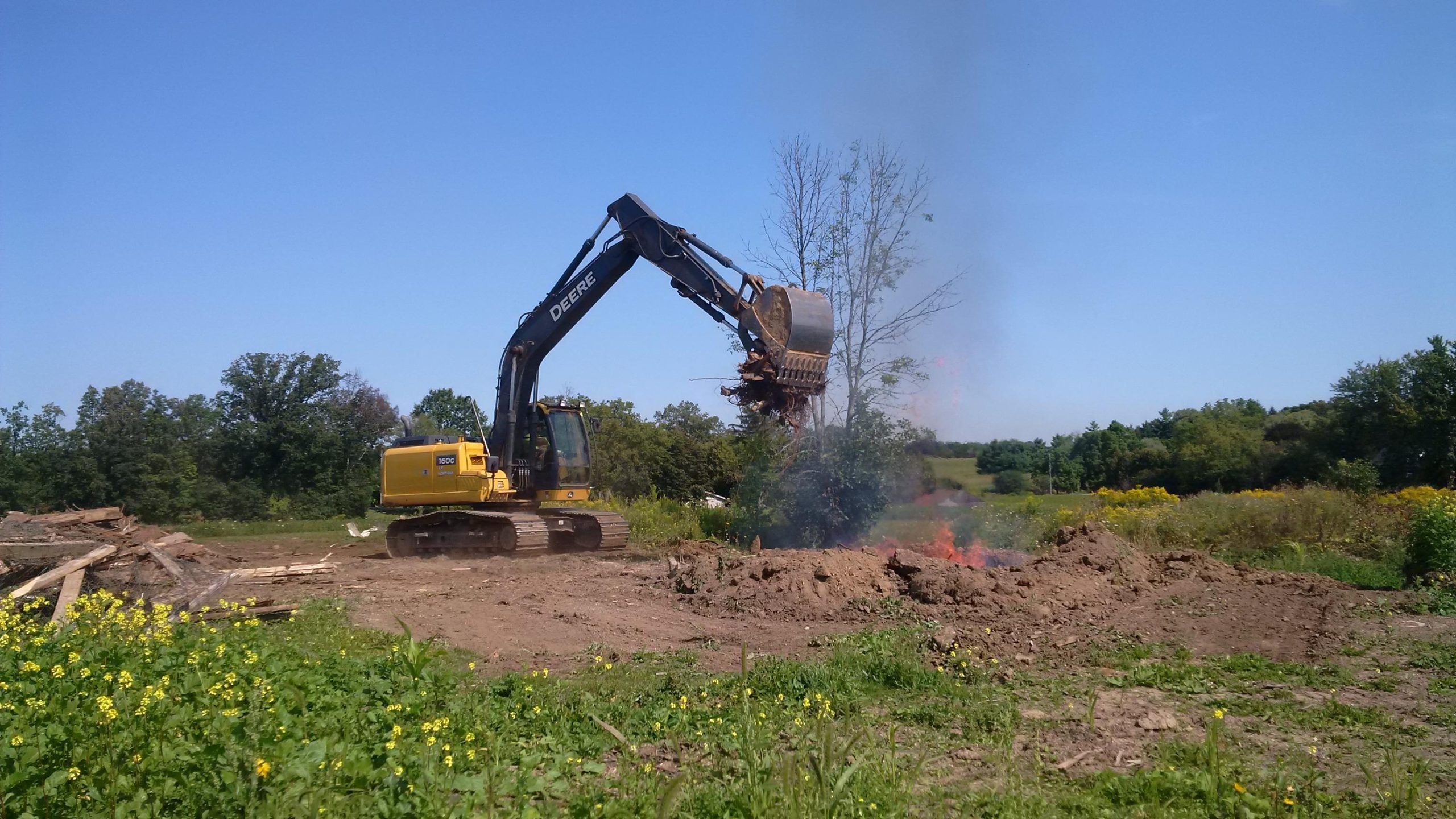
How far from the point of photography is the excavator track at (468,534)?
17156mm

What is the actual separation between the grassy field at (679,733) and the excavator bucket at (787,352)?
543 cm

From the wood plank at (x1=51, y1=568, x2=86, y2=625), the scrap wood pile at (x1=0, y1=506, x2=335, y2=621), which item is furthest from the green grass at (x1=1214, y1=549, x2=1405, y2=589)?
the wood plank at (x1=51, y1=568, x2=86, y2=625)

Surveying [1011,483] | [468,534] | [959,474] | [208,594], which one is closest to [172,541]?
[208,594]

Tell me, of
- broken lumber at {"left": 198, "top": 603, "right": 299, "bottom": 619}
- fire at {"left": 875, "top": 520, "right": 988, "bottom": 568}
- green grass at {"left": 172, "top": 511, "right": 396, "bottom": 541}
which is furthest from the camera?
green grass at {"left": 172, "top": 511, "right": 396, "bottom": 541}

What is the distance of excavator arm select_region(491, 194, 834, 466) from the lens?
12891 mm

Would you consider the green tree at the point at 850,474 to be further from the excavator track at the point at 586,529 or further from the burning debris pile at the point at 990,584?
the burning debris pile at the point at 990,584

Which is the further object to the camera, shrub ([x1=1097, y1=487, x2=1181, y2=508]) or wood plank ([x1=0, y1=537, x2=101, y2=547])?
shrub ([x1=1097, y1=487, x2=1181, y2=508])

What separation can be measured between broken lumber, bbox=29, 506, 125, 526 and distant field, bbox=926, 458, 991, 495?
1520cm

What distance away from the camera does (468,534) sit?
1805 centimetres

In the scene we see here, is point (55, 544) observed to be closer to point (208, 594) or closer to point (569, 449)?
point (208, 594)

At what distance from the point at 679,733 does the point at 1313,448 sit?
2546 centimetres

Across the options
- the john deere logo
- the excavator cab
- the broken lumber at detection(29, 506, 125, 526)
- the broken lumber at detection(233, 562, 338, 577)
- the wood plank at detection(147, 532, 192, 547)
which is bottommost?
the broken lumber at detection(233, 562, 338, 577)

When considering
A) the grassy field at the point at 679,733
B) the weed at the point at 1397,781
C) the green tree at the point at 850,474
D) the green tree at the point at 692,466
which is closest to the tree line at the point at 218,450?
the green tree at the point at 692,466

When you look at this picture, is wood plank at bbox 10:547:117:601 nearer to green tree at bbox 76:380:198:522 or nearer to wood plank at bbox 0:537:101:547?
wood plank at bbox 0:537:101:547
